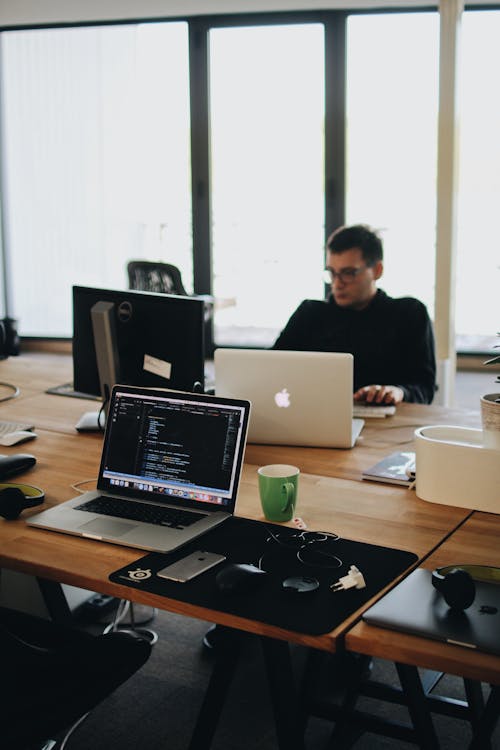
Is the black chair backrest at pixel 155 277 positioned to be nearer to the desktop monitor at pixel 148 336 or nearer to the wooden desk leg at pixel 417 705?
the desktop monitor at pixel 148 336

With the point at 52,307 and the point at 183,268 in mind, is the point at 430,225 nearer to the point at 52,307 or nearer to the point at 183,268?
the point at 183,268

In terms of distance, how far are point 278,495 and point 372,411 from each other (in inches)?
37.6

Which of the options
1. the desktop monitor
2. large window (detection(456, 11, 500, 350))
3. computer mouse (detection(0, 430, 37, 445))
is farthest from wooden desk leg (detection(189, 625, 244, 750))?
large window (detection(456, 11, 500, 350))

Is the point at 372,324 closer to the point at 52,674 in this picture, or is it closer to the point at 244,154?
the point at 52,674

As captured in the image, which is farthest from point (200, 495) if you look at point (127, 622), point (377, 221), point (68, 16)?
point (68, 16)

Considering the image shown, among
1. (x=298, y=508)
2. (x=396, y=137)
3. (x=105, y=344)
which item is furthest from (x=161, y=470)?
(x=396, y=137)

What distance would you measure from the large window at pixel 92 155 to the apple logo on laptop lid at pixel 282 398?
4.81m

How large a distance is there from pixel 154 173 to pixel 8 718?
5.95 metres

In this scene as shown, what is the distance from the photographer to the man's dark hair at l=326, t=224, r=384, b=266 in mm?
3102

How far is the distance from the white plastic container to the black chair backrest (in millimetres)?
3035

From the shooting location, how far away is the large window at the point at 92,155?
677cm

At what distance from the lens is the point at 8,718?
1461 mm

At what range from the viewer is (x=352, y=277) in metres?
3.11

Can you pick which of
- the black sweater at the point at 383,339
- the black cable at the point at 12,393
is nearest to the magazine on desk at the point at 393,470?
the black sweater at the point at 383,339
